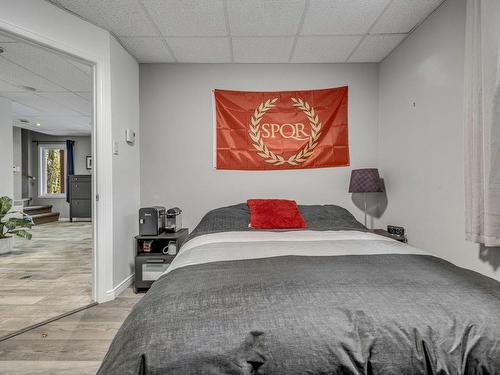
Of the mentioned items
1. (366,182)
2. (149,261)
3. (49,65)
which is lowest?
(149,261)

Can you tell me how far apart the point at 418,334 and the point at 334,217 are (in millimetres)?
1987

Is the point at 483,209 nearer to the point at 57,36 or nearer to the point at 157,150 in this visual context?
the point at 157,150

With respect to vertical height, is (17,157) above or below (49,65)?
below

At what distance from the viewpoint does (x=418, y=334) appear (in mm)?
896

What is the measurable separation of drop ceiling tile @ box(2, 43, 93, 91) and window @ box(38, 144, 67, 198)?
16.8 ft

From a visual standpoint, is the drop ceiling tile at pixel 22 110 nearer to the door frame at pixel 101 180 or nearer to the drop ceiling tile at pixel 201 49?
the door frame at pixel 101 180

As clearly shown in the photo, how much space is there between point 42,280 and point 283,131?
9.94 feet

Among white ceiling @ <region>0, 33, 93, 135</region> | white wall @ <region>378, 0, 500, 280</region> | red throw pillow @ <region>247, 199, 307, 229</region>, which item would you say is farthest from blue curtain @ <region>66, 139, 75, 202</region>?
white wall @ <region>378, 0, 500, 280</region>

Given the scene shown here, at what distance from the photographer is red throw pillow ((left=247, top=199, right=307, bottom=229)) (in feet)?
8.77

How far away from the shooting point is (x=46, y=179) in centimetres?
833

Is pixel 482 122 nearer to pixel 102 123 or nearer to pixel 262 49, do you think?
pixel 262 49

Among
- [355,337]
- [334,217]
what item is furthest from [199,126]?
[355,337]

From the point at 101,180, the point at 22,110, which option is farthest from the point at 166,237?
the point at 22,110

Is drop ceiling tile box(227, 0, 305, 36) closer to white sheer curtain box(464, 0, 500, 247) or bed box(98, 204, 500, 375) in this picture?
white sheer curtain box(464, 0, 500, 247)
